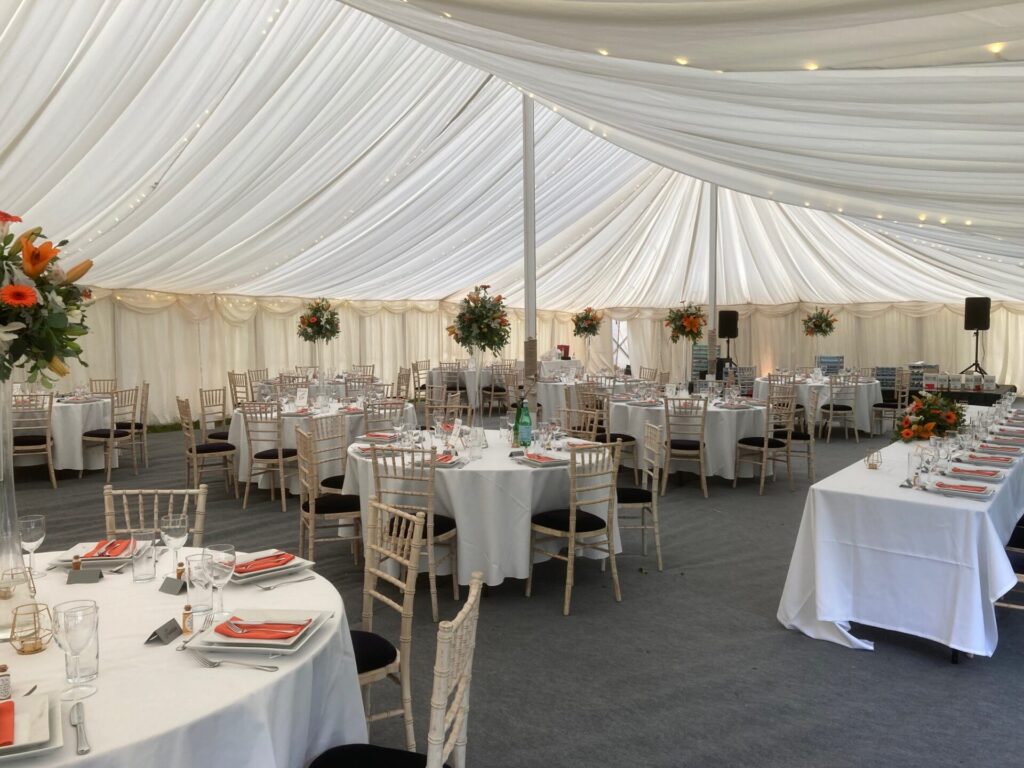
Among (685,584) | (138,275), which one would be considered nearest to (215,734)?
(685,584)

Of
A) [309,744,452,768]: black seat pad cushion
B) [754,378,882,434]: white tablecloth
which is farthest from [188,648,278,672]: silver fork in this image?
[754,378,882,434]: white tablecloth

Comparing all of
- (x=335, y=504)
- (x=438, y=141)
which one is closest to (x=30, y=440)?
(x=335, y=504)

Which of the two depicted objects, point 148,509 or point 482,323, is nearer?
point 148,509

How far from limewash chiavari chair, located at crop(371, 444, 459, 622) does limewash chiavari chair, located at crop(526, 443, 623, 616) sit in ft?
1.85

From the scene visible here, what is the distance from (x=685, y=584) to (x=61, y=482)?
759 centimetres

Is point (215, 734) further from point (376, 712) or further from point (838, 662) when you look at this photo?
point (838, 662)

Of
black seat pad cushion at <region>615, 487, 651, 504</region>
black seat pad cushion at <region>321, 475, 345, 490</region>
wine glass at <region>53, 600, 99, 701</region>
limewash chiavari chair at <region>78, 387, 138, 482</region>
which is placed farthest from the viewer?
limewash chiavari chair at <region>78, 387, 138, 482</region>

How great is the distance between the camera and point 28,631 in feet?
7.13

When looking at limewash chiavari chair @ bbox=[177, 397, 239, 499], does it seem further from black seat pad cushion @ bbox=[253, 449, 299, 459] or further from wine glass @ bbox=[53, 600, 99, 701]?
wine glass @ bbox=[53, 600, 99, 701]

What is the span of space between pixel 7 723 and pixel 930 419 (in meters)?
5.50

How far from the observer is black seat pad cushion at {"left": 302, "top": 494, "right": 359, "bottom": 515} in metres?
5.24

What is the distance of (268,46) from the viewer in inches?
235

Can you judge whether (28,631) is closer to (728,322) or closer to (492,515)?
(492,515)

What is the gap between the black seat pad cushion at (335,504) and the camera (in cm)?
524
